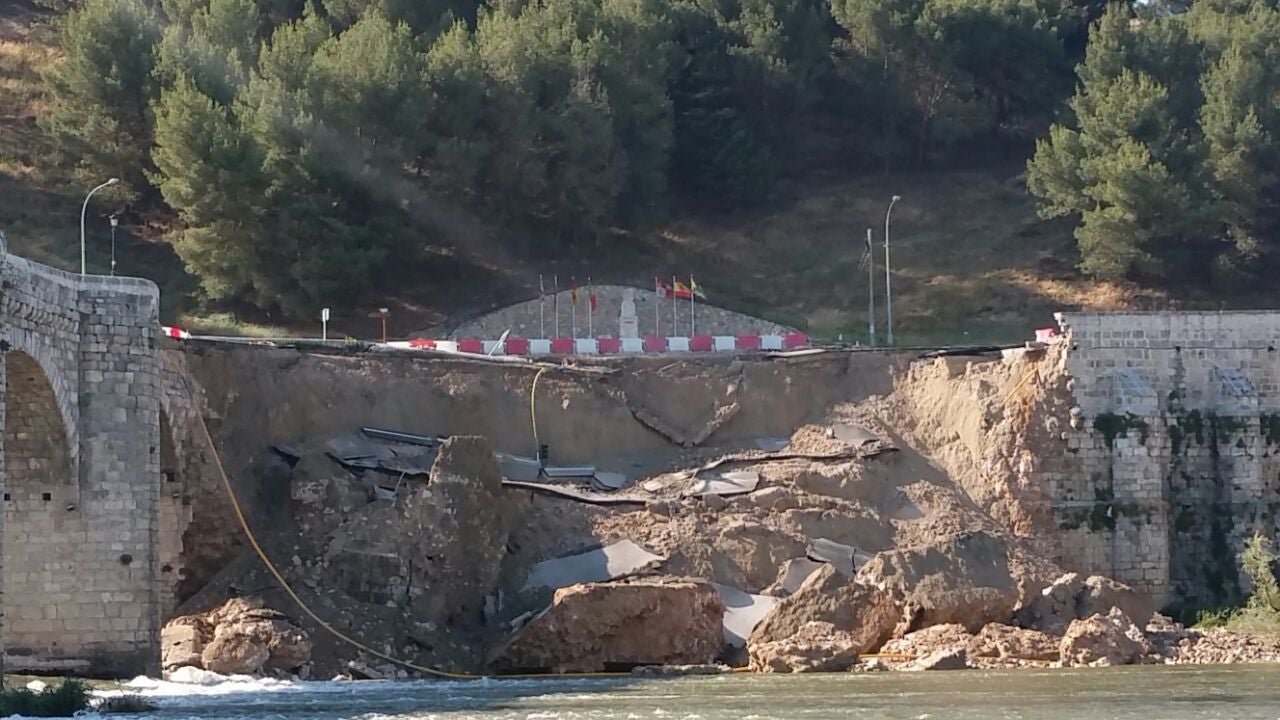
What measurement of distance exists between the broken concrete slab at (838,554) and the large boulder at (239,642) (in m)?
10.7

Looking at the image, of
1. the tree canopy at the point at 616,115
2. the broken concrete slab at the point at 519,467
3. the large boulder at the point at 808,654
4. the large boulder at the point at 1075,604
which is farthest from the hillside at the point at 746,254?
the large boulder at the point at 808,654

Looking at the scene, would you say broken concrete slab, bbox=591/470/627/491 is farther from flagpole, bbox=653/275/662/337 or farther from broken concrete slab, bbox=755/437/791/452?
flagpole, bbox=653/275/662/337

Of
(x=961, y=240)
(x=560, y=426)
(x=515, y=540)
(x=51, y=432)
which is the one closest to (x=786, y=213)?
(x=961, y=240)

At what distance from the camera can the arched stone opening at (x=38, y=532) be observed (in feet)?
129

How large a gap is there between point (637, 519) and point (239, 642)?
9697 mm

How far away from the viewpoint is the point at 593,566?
43812mm

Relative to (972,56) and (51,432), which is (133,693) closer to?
(51,432)

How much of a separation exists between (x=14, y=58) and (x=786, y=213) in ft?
93.1

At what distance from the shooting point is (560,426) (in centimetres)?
4975

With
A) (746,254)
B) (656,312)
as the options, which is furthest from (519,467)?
(746,254)

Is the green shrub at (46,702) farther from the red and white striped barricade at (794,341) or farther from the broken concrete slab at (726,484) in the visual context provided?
the red and white striped barricade at (794,341)

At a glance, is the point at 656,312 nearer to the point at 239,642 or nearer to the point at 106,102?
the point at 106,102

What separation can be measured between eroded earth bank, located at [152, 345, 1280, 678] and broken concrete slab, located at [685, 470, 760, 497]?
0.23 ft

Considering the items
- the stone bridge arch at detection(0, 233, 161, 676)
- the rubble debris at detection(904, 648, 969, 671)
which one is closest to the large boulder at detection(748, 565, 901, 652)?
the rubble debris at detection(904, 648, 969, 671)
